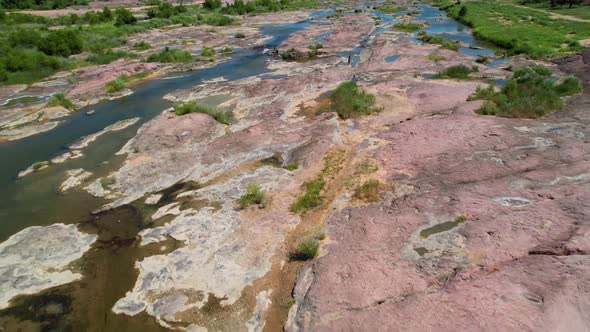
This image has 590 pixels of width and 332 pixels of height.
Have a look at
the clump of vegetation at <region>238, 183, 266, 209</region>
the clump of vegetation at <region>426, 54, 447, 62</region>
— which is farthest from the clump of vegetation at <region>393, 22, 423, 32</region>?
the clump of vegetation at <region>238, 183, 266, 209</region>

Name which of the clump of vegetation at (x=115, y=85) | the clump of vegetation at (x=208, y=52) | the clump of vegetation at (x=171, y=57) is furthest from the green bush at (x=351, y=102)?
the clump of vegetation at (x=208, y=52)

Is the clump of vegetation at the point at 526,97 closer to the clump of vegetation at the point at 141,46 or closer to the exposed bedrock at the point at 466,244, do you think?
the exposed bedrock at the point at 466,244

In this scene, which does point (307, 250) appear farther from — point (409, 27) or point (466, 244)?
point (409, 27)

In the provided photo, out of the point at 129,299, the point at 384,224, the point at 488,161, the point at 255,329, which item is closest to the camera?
the point at 255,329

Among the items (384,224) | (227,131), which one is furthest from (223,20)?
(384,224)

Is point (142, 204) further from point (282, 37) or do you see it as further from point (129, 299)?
point (282, 37)
